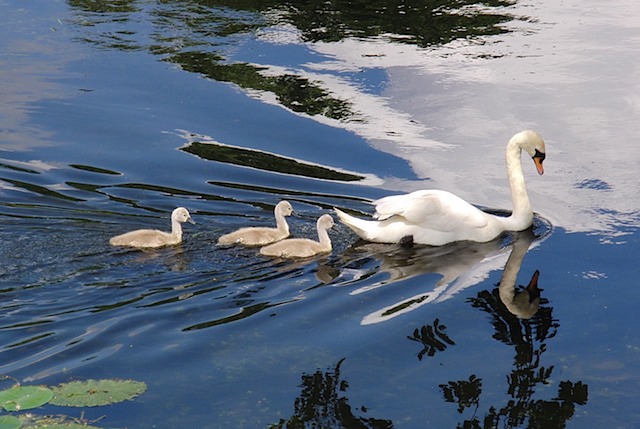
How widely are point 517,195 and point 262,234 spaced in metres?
2.39

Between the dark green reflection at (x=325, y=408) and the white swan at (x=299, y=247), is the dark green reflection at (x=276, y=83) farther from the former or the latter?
the dark green reflection at (x=325, y=408)

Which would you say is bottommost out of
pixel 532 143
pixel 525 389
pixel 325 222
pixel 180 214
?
pixel 525 389

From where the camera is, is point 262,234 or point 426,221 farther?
point 426,221

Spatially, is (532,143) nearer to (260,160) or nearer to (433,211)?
(433,211)

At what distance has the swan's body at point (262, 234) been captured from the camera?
9.58 metres

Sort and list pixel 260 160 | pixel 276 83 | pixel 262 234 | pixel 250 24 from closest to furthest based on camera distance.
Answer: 1. pixel 262 234
2. pixel 260 160
3. pixel 276 83
4. pixel 250 24

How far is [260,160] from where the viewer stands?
1162 cm

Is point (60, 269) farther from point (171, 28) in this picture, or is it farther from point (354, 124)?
Answer: point (171, 28)

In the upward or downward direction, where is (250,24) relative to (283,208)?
upward

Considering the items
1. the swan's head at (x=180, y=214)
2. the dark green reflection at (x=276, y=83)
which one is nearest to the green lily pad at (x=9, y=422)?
the swan's head at (x=180, y=214)

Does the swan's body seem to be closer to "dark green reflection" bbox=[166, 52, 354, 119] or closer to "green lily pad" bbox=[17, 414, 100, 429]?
"dark green reflection" bbox=[166, 52, 354, 119]

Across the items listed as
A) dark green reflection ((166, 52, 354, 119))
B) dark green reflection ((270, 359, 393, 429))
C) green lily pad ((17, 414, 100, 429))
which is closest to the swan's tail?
dark green reflection ((270, 359, 393, 429))

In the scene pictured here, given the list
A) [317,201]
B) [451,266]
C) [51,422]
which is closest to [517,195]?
[451,266]

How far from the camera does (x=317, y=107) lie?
13.2 m
